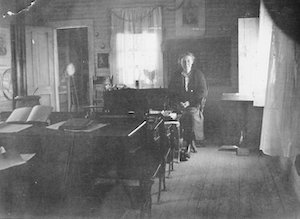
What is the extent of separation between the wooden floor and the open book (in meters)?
0.78

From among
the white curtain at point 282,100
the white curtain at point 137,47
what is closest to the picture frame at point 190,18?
the white curtain at point 137,47

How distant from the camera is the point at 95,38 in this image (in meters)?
7.76

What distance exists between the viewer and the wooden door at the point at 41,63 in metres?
7.15

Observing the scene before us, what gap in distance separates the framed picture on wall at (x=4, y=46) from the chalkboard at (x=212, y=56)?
3150 mm

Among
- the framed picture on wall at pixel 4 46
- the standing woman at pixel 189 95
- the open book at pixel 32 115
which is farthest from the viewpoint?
the framed picture on wall at pixel 4 46

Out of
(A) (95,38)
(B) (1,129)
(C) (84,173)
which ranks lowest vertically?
(C) (84,173)

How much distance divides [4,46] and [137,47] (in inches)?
97.2

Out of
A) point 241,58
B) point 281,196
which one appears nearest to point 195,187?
point 281,196

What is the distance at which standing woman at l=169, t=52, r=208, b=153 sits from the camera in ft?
19.2

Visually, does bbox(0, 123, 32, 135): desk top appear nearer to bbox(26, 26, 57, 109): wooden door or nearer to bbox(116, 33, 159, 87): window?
bbox(26, 26, 57, 109): wooden door

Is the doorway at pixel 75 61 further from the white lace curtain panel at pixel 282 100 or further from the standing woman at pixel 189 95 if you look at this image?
the white lace curtain panel at pixel 282 100

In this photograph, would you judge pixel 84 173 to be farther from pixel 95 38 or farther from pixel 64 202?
pixel 95 38

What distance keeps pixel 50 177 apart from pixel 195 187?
1516mm

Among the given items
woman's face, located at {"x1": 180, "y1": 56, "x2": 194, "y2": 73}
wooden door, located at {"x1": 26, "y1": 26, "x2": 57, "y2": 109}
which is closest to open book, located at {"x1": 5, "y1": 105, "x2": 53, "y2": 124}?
woman's face, located at {"x1": 180, "y1": 56, "x2": 194, "y2": 73}
